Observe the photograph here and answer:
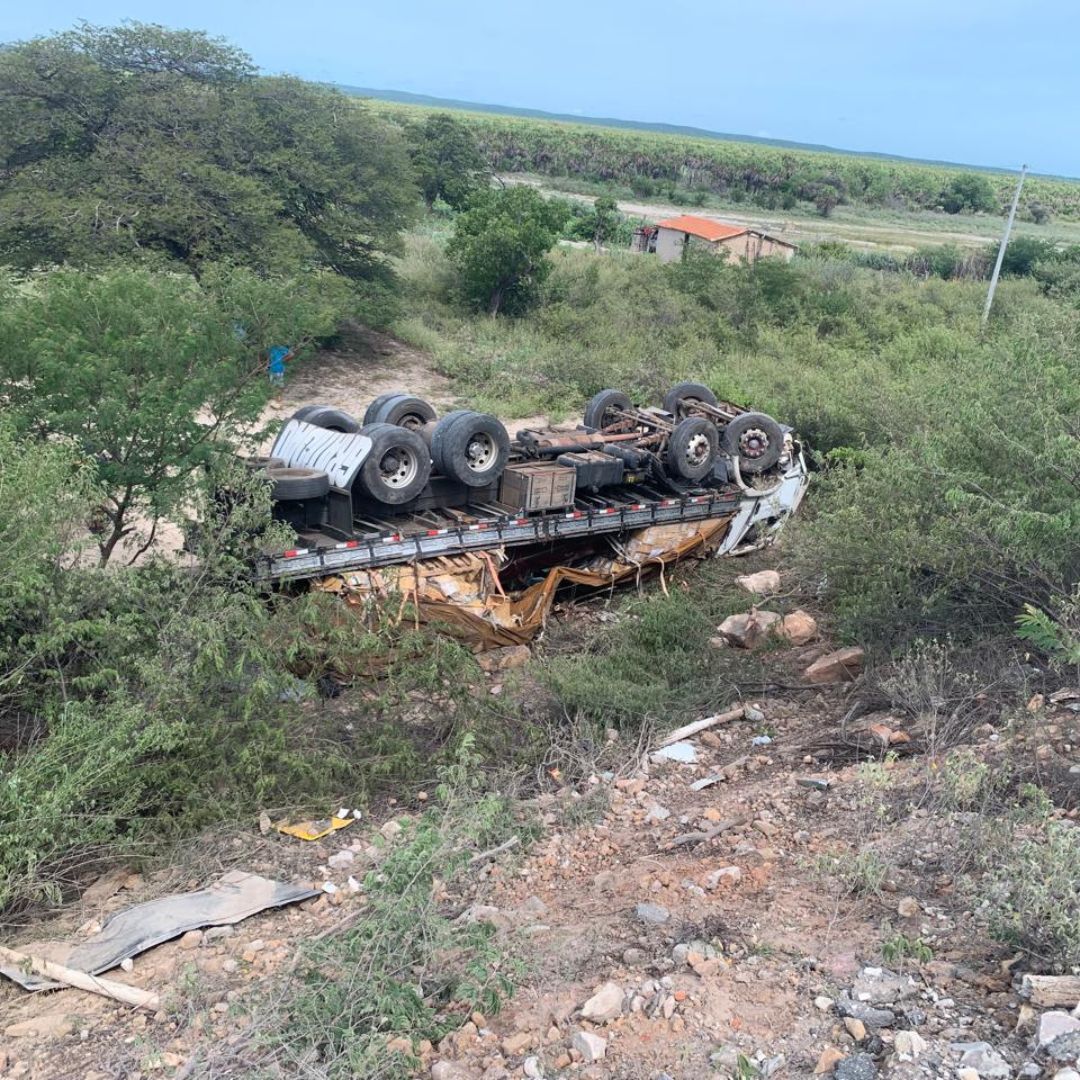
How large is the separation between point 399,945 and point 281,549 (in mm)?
4548

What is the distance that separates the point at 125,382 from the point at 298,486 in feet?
5.43

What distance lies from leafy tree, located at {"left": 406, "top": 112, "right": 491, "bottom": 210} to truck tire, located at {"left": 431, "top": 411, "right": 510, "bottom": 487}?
3753 cm

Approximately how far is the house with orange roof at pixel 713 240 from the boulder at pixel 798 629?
27.1 meters

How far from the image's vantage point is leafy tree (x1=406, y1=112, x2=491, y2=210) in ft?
150

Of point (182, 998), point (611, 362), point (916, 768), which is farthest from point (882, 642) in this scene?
point (611, 362)

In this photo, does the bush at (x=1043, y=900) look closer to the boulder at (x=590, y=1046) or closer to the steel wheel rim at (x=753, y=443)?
the boulder at (x=590, y=1046)

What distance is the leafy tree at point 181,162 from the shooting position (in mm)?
18438

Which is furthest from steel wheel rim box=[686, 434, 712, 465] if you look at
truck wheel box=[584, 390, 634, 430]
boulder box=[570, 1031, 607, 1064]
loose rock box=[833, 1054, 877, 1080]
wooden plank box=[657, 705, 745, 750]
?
loose rock box=[833, 1054, 877, 1080]

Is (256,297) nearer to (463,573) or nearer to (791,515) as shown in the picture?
(463,573)

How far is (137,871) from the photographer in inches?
230

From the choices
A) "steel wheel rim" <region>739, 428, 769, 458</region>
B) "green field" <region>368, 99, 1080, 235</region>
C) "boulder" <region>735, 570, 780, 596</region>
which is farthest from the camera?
"green field" <region>368, 99, 1080, 235</region>

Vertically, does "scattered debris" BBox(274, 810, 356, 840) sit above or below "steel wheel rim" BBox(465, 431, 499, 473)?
below

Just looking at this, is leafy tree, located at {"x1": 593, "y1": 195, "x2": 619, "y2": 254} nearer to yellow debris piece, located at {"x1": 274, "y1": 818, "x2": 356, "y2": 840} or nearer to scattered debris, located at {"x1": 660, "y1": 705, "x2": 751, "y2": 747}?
scattered debris, located at {"x1": 660, "y1": 705, "x2": 751, "y2": 747}

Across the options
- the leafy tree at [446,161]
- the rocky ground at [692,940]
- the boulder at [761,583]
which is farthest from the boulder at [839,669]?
the leafy tree at [446,161]
